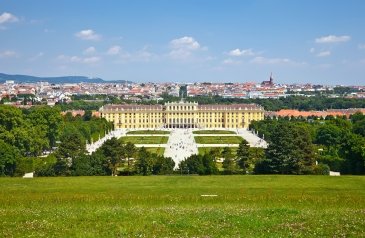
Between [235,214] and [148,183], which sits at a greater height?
[235,214]

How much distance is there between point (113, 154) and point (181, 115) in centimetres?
6386

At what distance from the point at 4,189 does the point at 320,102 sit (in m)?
114

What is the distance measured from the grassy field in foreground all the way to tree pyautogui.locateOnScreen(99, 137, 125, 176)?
13.4 metres

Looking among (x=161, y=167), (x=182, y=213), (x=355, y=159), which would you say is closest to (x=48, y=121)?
(x=161, y=167)

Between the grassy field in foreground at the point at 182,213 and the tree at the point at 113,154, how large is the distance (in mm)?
13433

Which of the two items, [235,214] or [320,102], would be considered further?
[320,102]

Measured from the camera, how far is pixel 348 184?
19500mm

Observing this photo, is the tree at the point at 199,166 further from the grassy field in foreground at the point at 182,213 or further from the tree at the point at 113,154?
the grassy field in foreground at the point at 182,213

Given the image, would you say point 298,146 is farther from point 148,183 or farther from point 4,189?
point 4,189

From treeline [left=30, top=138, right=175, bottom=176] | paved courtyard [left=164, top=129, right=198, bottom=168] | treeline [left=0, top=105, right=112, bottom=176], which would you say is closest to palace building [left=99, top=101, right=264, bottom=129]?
treeline [left=0, top=105, right=112, bottom=176]

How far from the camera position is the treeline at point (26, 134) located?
3456 centimetres

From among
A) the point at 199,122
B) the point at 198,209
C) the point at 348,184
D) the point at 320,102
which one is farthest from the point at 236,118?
the point at 198,209

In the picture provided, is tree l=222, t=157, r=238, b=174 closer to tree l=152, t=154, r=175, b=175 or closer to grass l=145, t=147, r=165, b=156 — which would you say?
tree l=152, t=154, r=175, b=175

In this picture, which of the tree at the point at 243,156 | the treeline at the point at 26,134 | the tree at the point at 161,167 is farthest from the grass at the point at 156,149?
the tree at the point at 161,167
